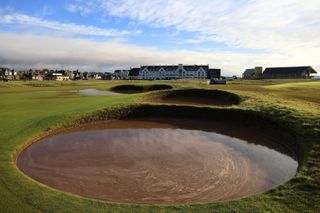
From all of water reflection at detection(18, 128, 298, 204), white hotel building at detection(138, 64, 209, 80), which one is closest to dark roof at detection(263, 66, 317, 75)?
white hotel building at detection(138, 64, 209, 80)

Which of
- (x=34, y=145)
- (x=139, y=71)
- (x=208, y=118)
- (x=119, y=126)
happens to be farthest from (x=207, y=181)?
(x=139, y=71)

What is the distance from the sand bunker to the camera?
33281 millimetres

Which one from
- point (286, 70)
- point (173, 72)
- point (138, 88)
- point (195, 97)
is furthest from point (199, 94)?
point (173, 72)

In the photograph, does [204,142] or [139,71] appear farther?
[139,71]

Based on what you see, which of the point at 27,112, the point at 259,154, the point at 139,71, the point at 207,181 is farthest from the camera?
the point at 139,71

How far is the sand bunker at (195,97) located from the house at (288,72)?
102332 millimetres

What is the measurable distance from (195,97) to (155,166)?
2329 centimetres

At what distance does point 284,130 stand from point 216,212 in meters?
12.4

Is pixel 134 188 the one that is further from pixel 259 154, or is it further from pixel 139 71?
pixel 139 71

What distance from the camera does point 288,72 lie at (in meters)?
130

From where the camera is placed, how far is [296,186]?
34.1 ft

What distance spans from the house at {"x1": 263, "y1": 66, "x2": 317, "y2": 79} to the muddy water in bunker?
389ft

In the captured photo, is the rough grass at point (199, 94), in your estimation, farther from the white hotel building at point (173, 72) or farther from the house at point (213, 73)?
the house at point (213, 73)

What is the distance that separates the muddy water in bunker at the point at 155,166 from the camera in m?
11.4
